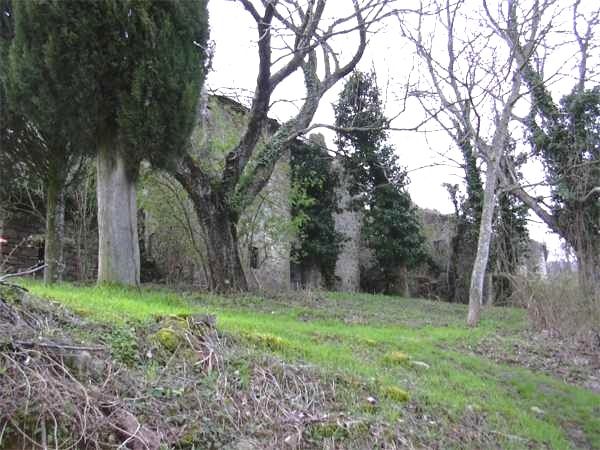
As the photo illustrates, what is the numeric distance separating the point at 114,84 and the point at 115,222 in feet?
6.59

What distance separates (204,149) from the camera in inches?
469

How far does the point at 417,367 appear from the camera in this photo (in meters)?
6.23

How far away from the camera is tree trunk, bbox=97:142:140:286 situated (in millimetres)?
8430

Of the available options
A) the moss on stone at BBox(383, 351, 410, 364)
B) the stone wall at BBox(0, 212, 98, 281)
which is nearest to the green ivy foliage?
the stone wall at BBox(0, 212, 98, 281)

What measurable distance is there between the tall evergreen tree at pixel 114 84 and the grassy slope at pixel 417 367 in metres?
1.49

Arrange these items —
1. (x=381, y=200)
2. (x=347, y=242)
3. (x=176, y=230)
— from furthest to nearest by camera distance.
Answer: (x=347, y=242) < (x=381, y=200) < (x=176, y=230)

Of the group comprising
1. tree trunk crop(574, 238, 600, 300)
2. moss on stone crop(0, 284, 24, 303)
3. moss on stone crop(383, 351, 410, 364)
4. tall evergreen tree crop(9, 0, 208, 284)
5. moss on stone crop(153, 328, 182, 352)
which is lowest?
moss on stone crop(383, 351, 410, 364)

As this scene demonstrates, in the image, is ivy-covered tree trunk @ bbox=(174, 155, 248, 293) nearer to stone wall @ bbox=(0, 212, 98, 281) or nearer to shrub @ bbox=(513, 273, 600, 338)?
stone wall @ bbox=(0, 212, 98, 281)

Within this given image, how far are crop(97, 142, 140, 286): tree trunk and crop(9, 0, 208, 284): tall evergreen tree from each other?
0.01 metres

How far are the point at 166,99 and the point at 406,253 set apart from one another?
45.4ft

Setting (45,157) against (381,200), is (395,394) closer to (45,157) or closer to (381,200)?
(45,157)

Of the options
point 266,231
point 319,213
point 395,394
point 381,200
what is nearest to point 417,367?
point 395,394

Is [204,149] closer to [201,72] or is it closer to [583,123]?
[201,72]

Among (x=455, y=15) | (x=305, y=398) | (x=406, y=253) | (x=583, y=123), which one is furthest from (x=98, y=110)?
(x=406, y=253)
